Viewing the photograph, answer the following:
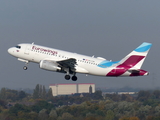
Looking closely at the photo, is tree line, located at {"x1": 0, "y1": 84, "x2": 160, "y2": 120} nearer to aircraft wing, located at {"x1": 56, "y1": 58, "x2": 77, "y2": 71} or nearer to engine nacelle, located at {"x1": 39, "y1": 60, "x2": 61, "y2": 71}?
aircraft wing, located at {"x1": 56, "y1": 58, "x2": 77, "y2": 71}

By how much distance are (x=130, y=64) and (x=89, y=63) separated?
705 centimetres

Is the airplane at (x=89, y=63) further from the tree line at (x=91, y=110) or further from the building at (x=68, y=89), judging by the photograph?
the building at (x=68, y=89)

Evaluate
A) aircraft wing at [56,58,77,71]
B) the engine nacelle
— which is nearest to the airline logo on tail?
aircraft wing at [56,58,77,71]

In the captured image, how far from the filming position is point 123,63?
217ft

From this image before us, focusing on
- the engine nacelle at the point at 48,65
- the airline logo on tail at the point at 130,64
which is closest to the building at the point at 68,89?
the airline logo on tail at the point at 130,64

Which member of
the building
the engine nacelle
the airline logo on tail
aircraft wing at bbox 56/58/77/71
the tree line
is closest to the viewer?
aircraft wing at bbox 56/58/77/71

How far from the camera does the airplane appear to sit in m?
65.8

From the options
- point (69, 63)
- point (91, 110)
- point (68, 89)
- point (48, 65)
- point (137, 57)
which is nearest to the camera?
point (69, 63)

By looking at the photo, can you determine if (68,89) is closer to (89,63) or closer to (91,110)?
(91,110)

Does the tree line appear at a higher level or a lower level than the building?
lower

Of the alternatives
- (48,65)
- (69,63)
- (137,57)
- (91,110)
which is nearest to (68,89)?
(91,110)

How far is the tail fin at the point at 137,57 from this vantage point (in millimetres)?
65938

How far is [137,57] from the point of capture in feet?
218

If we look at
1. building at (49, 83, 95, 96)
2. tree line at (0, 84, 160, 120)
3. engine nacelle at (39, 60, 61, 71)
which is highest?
building at (49, 83, 95, 96)
